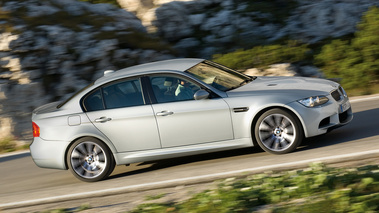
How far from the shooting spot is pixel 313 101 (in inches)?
317

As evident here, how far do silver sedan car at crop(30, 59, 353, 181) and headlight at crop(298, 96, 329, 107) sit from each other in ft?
0.04

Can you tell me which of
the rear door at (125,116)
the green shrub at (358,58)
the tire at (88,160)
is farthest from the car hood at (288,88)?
the green shrub at (358,58)

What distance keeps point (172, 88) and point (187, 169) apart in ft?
3.87

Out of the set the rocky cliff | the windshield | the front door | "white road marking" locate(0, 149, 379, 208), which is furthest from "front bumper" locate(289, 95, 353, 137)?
the rocky cliff

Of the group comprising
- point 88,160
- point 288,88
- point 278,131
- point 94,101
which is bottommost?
point 88,160

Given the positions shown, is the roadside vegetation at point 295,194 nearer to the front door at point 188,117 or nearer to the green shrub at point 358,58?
the front door at point 188,117

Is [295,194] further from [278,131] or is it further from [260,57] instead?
[260,57]

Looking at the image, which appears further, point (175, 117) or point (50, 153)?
point (50, 153)

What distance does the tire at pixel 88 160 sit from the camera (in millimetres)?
8602

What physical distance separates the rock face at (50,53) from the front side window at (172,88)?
587cm

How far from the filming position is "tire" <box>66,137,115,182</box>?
28.2 feet

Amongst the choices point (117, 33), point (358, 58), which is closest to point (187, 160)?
point (358, 58)

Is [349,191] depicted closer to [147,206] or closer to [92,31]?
[147,206]

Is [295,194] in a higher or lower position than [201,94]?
lower
